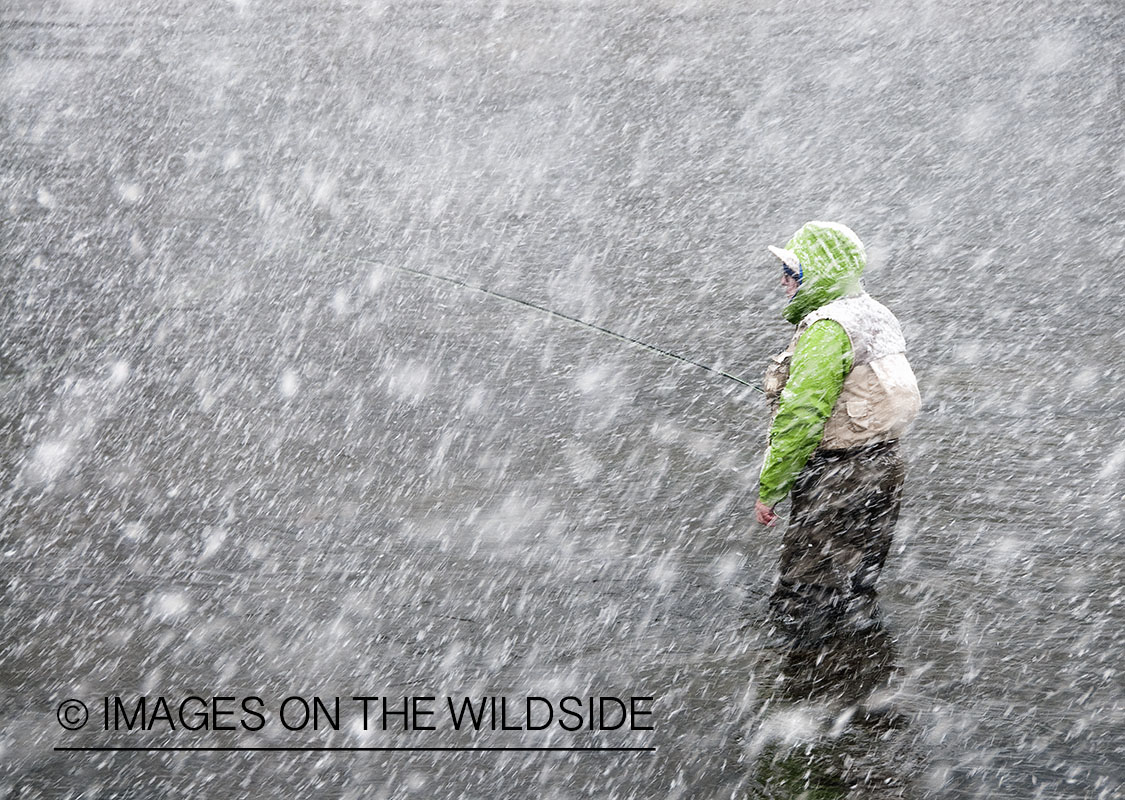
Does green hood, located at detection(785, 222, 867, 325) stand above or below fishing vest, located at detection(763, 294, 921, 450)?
above

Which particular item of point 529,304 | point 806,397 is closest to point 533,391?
point 529,304

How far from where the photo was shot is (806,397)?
3.54 meters

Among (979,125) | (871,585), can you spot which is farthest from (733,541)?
(979,125)

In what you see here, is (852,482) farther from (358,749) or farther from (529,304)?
(529,304)

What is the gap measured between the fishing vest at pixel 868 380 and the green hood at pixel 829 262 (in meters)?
0.05

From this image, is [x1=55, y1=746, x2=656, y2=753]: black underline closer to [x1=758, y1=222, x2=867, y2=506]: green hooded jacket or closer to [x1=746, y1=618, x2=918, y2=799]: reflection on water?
[x1=746, y1=618, x2=918, y2=799]: reflection on water

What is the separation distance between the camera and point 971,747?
354 centimetres

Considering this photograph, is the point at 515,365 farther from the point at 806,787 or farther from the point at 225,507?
the point at 806,787

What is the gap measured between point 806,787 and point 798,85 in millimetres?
7002

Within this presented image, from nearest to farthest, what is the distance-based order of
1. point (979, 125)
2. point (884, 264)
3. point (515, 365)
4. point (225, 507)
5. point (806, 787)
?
point (806, 787), point (225, 507), point (515, 365), point (884, 264), point (979, 125)

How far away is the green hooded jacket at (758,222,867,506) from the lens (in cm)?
352

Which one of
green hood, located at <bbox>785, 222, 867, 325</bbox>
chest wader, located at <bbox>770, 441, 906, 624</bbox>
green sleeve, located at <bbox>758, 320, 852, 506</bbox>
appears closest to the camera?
green sleeve, located at <bbox>758, 320, 852, 506</bbox>

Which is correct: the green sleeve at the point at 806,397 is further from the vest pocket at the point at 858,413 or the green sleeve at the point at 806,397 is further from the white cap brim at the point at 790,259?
the white cap brim at the point at 790,259

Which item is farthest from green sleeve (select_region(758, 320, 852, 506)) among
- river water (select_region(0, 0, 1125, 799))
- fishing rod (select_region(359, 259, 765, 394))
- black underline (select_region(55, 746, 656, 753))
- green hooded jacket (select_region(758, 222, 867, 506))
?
fishing rod (select_region(359, 259, 765, 394))
